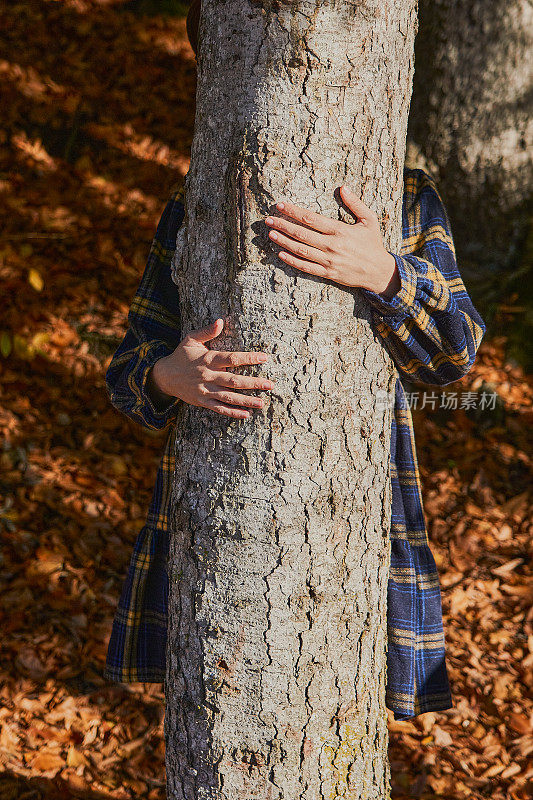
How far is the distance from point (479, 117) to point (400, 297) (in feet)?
9.43

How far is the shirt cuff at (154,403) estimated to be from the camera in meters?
1.97

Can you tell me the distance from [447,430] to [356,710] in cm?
283

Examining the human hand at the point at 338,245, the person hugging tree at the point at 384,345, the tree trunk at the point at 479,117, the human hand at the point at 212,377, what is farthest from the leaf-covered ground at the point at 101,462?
the human hand at the point at 338,245

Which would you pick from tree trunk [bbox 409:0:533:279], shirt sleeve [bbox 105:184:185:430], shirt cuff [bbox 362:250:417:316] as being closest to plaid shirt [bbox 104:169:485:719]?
shirt sleeve [bbox 105:184:185:430]

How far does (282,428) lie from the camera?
5.42 ft

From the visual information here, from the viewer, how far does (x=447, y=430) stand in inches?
172

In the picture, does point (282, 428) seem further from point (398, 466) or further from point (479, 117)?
point (479, 117)

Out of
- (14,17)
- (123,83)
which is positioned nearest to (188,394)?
(123,83)

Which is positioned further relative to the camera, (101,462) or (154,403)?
(101,462)

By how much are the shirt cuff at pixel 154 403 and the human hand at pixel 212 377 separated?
0.18 meters

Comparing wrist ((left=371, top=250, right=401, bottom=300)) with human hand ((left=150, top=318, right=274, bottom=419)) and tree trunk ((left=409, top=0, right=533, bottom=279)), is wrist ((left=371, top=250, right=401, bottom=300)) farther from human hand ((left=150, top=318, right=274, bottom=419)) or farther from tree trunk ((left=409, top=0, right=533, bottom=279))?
tree trunk ((left=409, top=0, right=533, bottom=279))

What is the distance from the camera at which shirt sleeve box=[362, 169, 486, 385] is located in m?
1.76

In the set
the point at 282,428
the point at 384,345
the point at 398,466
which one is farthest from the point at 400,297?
the point at 398,466

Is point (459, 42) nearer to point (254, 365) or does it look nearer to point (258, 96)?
point (258, 96)
